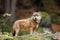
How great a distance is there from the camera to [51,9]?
24234 millimetres

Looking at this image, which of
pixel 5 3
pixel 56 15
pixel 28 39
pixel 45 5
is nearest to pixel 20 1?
pixel 45 5

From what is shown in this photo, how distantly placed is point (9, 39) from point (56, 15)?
13188mm

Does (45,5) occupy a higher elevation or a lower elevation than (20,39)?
higher

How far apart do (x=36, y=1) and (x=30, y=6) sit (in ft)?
2.93

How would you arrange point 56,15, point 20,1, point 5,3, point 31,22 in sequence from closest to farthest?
point 31,22, point 5,3, point 56,15, point 20,1

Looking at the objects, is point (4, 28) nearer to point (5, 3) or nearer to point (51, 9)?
point (5, 3)

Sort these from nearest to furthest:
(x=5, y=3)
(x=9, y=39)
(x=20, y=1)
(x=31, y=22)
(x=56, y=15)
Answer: (x=9, y=39)
(x=31, y=22)
(x=5, y=3)
(x=56, y=15)
(x=20, y=1)

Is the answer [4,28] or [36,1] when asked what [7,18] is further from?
[36,1]

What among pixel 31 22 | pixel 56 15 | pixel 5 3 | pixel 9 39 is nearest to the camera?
pixel 9 39

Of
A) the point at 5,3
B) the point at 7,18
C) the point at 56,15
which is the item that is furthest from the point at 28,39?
the point at 56,15

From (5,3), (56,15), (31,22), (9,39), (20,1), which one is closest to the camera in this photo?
(9,39)

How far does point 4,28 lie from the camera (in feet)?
41.1

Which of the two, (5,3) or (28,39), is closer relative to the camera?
(28,39)

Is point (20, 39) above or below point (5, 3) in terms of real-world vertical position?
below
